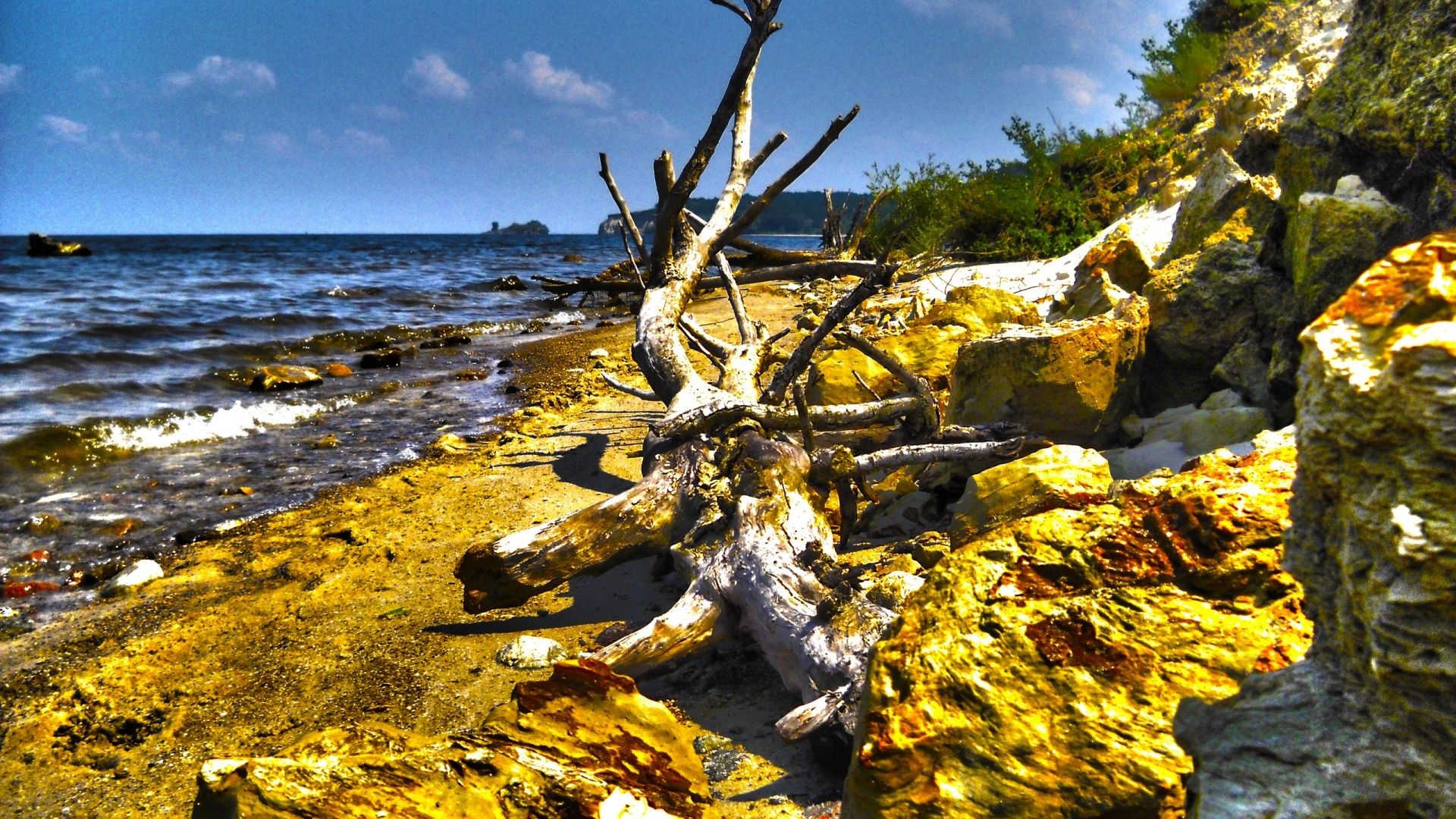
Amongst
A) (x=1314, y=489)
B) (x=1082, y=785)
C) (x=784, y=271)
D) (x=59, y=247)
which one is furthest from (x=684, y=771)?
(x=59, y=247)

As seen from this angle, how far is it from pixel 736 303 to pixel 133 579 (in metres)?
4.62

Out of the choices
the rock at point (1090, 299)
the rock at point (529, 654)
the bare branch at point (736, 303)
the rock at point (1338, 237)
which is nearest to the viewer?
the rock at point (1338, 237)

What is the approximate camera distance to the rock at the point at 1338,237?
3.05m

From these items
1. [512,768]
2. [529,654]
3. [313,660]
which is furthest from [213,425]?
[512,768]

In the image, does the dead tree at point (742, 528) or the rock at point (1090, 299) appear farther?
the rock at point (1090, 299)

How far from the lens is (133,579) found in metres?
4.30

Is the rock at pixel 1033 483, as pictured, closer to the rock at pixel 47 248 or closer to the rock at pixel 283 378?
the rock at pixel 283 378

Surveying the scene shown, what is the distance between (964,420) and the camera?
4.38 meters

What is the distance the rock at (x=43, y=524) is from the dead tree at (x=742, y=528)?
3647 millimetres

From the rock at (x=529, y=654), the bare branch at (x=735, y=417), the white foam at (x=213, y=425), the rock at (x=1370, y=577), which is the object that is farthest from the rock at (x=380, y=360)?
the rock at (x=1370, y=577)

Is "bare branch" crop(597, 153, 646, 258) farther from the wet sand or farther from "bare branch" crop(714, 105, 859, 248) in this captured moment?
the wet sand

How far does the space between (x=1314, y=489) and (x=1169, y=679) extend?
57cm

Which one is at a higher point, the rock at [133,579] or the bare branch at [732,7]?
the bare branch at [732,7]

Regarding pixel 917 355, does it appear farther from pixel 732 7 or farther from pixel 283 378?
pixel 283 378
